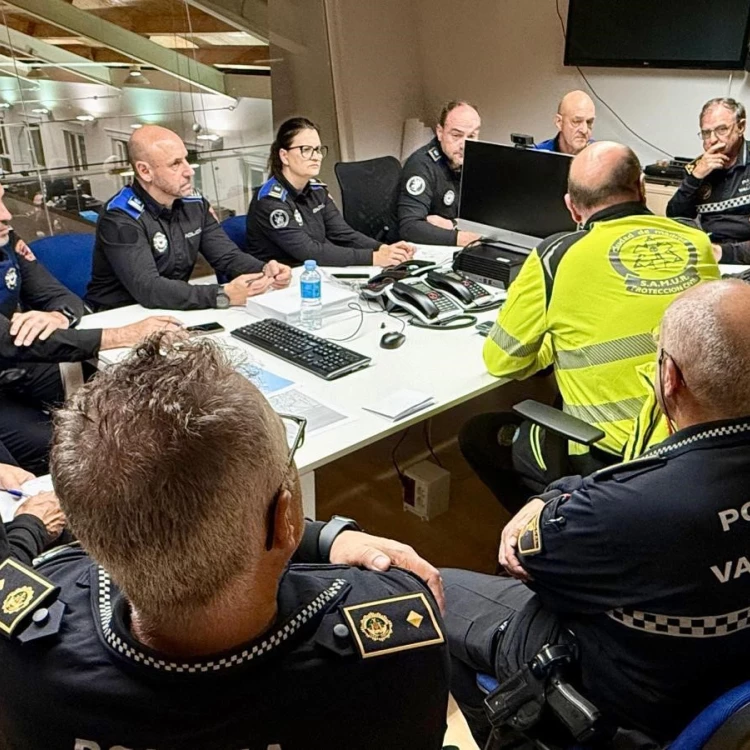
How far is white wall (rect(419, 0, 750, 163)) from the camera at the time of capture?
4.37m

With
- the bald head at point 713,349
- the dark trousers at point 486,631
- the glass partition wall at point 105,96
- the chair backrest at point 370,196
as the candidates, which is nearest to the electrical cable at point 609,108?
the chair backrest at point 370,196

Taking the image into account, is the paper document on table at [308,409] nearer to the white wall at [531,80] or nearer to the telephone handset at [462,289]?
the telephone handset at [462,289]

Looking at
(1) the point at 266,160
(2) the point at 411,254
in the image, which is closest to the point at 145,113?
(1) the point at 266,160

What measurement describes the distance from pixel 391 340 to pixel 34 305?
4.23 ft

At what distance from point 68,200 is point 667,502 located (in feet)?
12.5

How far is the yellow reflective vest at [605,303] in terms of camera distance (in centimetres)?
185

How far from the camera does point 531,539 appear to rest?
130cm

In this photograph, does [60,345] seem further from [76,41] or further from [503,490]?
[76,41]

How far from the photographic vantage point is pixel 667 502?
3.63 ft

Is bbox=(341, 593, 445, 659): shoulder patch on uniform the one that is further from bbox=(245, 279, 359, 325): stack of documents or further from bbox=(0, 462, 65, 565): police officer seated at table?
bbox=(245, 279, 359, 325): stack of documents

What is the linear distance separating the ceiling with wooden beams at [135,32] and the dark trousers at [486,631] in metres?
3.49

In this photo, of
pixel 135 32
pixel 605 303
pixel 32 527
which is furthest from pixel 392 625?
pixel 135 32

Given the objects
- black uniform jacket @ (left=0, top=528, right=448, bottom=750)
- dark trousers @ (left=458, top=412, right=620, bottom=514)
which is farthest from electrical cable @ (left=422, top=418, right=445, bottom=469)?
black uniform jacket @ (left=0, top=528, right=448, bottom=750)

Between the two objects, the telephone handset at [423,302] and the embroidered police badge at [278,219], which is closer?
the telephone handset at [423,302]
